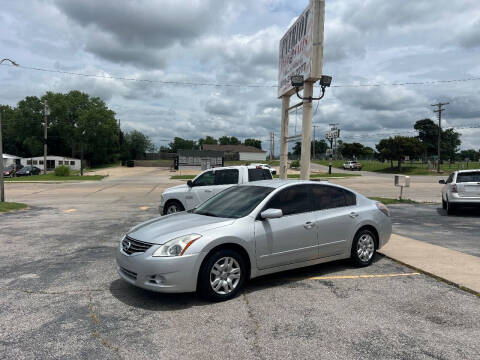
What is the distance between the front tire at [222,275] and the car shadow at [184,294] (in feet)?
0.59

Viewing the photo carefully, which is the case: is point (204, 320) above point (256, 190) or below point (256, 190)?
below

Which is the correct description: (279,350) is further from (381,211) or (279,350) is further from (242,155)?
(242,155)

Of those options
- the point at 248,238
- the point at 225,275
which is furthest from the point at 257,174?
the point at 225,275

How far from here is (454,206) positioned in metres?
13.1

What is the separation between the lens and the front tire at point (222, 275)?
15.1 feet

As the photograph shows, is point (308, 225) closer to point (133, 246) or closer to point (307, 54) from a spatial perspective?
point (133, 246)

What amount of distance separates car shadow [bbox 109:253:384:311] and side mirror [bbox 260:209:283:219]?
1044 mm

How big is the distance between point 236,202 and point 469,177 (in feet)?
34.8

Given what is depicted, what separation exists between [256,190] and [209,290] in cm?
184

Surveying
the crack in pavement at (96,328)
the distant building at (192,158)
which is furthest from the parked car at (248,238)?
the distant building at (192,158)

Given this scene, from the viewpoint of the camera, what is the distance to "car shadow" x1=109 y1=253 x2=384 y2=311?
4.68m

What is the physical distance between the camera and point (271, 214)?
5.02 metres

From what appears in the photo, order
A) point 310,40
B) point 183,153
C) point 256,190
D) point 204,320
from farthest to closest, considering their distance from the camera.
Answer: point 183,153, point 310,40, point 256,190, point 204,320

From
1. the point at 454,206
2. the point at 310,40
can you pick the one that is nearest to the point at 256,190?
the point at 310,40
